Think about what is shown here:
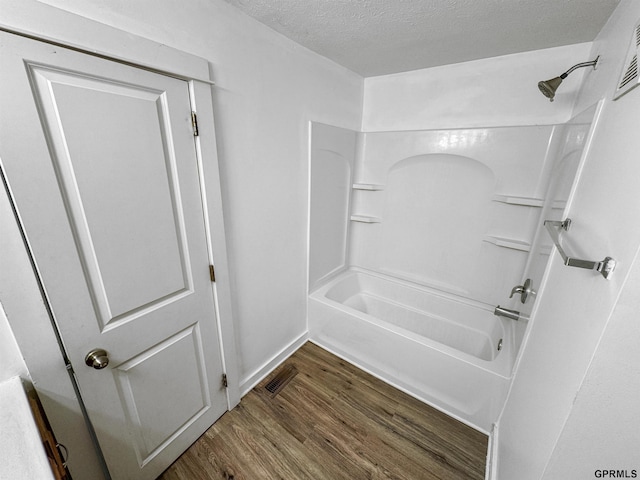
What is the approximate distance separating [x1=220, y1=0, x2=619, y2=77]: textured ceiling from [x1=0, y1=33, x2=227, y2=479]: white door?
788 millimetres

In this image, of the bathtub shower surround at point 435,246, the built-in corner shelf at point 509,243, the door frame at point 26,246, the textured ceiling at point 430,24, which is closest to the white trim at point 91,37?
the door frame at point 26,246

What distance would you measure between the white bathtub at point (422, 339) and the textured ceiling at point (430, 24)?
1.94 m

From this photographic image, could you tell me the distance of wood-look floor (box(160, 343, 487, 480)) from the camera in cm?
138

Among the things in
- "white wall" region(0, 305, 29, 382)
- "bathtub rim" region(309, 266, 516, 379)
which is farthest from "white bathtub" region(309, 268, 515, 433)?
"white wall" region(0, 305, 29, 382)

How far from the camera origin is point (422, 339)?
1.74m

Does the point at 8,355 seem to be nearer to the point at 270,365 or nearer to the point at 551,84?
the point at 270,365

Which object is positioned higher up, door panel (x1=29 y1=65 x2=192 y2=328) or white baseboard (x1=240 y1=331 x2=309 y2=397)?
door panel (x1=29 y1=65 x2=192 y2=328)

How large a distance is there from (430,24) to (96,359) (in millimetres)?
2314

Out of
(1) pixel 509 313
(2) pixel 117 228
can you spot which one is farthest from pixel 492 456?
(2) pixel 117 228

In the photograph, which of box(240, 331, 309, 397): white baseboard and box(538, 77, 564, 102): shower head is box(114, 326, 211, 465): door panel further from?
box(538, 77, 564, 102): shower head

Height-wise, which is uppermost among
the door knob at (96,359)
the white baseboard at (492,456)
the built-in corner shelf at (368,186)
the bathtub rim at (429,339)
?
the built-in corner shelf at (368,186)

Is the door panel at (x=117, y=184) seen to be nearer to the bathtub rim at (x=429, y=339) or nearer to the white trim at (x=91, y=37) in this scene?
the white trim at (x=91, y=37)

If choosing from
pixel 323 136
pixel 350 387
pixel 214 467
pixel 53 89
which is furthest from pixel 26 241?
pixel 350 387

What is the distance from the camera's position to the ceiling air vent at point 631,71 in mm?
711
